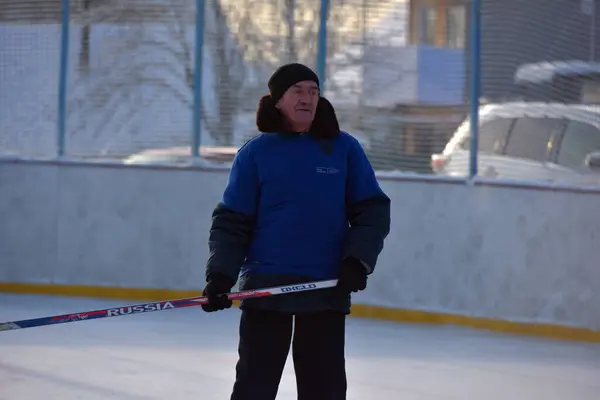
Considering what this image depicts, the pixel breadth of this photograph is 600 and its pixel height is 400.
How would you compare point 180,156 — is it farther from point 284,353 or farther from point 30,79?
point 284,353

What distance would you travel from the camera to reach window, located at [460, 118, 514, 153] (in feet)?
25.6

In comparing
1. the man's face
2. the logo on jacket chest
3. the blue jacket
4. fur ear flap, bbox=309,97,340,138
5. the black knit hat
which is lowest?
the blue jacket

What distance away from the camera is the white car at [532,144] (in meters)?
7.45

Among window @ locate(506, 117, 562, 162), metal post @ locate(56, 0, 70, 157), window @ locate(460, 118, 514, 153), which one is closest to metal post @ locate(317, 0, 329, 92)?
window @ locate(460, 118, 514, 153)

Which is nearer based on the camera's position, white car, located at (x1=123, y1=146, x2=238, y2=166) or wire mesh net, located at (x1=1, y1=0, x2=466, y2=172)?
wire mesh net, located at (x1=1, y1=0, x2=466, y2=172)

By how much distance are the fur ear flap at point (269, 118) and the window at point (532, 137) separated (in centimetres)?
426

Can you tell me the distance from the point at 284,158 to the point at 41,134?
5914 millimetres

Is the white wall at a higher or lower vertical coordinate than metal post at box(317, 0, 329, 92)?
lower

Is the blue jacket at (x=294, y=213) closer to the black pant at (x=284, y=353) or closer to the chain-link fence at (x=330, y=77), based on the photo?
the black pant at (x=284, y=353)

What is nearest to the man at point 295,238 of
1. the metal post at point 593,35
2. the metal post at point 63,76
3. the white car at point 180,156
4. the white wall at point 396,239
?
the white wall at point 396,239

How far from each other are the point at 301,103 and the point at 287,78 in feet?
0.28

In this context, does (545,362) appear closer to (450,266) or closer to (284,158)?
(450,266)

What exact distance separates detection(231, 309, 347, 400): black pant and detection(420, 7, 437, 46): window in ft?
15.1

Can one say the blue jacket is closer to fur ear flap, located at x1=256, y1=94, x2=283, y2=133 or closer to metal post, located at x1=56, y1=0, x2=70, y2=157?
fur ear flap, located at x1=256, y1=94, x2=283, y2=133
